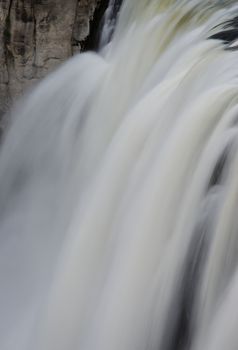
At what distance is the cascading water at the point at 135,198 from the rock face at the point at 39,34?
1.47ft

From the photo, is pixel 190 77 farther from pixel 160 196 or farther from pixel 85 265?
pixel 85 265

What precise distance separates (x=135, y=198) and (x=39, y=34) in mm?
3151

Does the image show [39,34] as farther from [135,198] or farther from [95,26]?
[135,198]

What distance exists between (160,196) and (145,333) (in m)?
0.62

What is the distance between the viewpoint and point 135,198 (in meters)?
3.00

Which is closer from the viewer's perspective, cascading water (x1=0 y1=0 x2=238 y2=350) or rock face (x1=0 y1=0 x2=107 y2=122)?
cascading water (x1=0 y1=0 x2=238 y2=350)

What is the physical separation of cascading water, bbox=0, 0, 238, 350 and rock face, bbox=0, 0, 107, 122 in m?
0.45

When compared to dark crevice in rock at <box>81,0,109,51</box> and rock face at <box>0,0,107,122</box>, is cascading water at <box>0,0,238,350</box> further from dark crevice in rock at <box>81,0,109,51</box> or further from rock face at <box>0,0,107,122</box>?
rock face at <box>0,0,107,122</box>

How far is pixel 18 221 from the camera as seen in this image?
491 cm

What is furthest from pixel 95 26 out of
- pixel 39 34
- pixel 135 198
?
pixel 135 198

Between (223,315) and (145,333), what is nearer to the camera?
(223,315)

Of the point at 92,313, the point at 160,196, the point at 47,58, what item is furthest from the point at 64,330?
the point at 47,58

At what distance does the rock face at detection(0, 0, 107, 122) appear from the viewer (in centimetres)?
568

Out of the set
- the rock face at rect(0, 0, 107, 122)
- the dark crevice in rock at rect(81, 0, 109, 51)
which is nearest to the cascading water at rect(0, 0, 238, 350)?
the dark crevice in rock at rect(81, 0, 109, 51)
